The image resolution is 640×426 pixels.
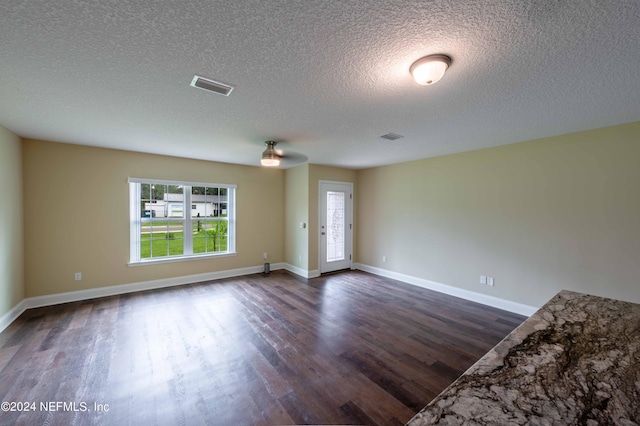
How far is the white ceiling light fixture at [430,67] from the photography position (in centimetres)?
163

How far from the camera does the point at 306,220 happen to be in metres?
5.38

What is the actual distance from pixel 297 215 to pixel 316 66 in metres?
4.07

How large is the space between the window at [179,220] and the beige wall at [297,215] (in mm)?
1236

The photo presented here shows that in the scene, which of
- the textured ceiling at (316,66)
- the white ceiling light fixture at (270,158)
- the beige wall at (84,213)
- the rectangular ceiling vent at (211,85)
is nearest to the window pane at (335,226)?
the white ceiling light fixture at (270,158)

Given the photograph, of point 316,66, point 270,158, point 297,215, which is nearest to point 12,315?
point 270,158

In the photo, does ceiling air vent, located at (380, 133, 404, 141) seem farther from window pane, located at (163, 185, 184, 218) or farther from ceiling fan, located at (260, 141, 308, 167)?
window pane, located at (163, 185, 184, 218)

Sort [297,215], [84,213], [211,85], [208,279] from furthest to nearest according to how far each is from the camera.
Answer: [297,215] < [208,279] < [84,213] < [211,85]

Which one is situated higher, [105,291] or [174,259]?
[174,259]

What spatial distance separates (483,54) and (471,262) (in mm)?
3398

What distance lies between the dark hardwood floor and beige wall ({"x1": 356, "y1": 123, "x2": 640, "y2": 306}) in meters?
0.71

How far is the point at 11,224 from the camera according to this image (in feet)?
10.5

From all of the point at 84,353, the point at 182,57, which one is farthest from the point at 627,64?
the point at 84,353

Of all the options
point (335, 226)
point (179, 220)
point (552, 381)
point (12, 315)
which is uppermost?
point (179, 220)

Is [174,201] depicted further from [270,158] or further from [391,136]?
[391,136]
